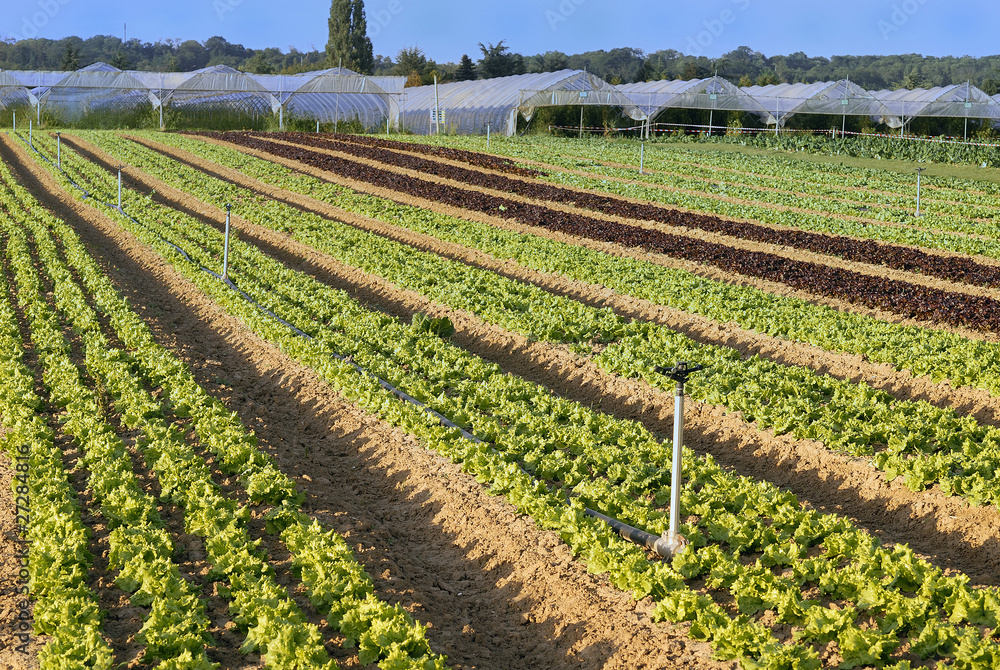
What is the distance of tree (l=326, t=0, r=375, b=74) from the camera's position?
102062 millimetres

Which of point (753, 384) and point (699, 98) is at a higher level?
point (699, 98)

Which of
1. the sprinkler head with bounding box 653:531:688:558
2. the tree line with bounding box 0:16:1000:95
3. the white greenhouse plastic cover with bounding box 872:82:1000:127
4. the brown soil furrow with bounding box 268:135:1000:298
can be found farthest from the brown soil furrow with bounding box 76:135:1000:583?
the tree line with bounding box 0:16:1000:95

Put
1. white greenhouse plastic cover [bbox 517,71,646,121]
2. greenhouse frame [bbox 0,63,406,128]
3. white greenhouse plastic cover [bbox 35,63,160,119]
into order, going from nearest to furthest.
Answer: white greenhouse plastic cover [bbox 517,71,646,121], white greenhouse plastic cover [bbox 35,63,160,119], greenhouse frame [bbox 0,63,406,128]

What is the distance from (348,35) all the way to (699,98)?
191 feet

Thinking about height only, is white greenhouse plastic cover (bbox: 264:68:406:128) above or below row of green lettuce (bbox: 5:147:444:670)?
above

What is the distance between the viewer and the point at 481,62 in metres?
89.3

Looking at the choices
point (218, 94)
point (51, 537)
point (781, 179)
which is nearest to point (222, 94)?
point (218, 94)

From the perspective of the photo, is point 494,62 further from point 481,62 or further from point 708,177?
point 708,177

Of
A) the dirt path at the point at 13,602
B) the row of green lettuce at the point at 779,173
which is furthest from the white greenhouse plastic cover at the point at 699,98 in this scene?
the dirt path at the point at 13,602

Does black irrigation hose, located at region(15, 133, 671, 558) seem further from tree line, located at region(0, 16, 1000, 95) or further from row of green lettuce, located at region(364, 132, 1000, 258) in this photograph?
tree line, located at region(0, 16, 1000, 95)

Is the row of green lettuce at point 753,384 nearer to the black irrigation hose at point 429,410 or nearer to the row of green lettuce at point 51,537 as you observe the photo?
the black irrigation hose at point 429,410

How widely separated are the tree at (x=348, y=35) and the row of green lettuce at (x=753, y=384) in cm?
8986

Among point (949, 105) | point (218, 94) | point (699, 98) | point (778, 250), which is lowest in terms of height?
point (778, 250)

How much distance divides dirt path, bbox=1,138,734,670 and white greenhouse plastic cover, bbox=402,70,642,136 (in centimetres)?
4378
